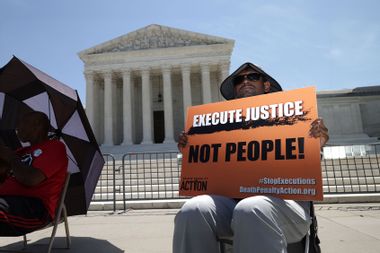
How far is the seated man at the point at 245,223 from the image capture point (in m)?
1.83

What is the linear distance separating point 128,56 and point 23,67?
31898mm

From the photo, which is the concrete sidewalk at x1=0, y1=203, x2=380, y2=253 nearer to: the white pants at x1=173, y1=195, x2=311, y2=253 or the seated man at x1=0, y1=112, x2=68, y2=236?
the seated man at x1=0, y1=112, x2=68, y2=236

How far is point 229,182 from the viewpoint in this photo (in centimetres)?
247

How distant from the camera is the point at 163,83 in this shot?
1364 inches

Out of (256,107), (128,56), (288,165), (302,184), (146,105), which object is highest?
(128,56)

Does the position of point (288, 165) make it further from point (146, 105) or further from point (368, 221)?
point (146, 105)

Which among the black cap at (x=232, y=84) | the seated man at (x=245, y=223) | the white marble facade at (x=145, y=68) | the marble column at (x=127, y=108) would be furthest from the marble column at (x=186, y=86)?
the seated man at (x=245, y=223)

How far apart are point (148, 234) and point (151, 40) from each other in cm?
3313

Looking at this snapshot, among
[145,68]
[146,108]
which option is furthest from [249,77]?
[145,68]

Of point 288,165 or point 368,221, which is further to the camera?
point 368,221

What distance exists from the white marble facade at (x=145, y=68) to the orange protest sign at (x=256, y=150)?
29.2 metres

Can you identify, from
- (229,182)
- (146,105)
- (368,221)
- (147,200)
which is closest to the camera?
(229,182)

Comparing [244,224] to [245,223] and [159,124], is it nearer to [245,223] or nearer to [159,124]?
[245,223]

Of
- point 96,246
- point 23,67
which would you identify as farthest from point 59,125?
point 96,246
